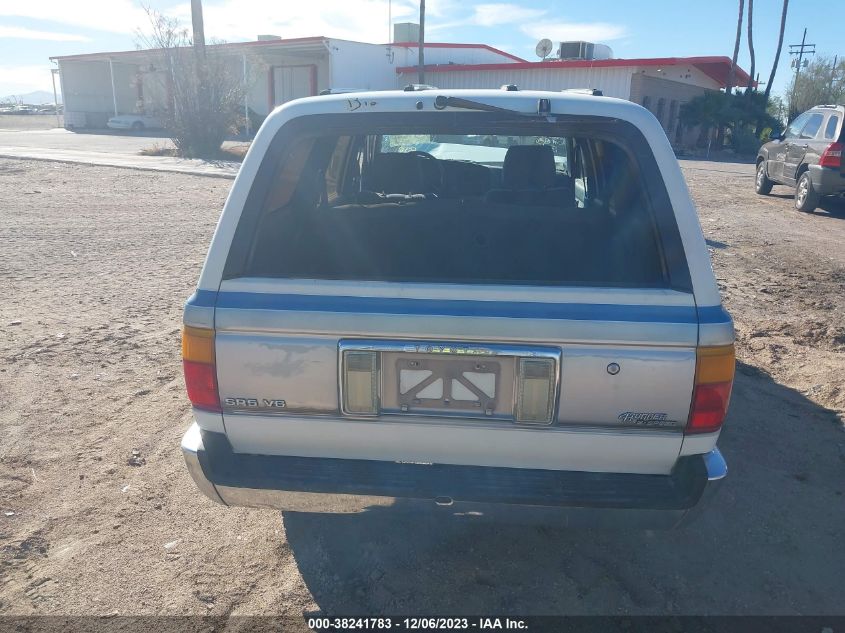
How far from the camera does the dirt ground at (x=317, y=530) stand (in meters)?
2.75

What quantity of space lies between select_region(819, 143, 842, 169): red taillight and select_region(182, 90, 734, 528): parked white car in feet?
37.9

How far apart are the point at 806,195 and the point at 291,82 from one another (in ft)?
85.6

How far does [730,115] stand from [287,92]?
21.9m

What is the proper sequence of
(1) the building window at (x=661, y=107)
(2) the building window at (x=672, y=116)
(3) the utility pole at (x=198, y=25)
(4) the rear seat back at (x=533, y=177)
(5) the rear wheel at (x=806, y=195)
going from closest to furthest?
(4) the rear seat back at (x=533, y=177), (5) the rear wheel at (x=806, y=195), (3) the utility pole at (x=198, y=25), (1) the building window at (x=661, y=107), (2) the building window at (x=672, y=116)

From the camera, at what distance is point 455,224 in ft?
10.3

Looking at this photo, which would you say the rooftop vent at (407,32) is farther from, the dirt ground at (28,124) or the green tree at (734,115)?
the dirt ground at (28,124)

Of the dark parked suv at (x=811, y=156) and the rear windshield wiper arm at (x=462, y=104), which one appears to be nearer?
the rear windshield wiper arm at (x=462, y=104)

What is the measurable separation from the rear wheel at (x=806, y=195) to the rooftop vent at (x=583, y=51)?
51.0ft

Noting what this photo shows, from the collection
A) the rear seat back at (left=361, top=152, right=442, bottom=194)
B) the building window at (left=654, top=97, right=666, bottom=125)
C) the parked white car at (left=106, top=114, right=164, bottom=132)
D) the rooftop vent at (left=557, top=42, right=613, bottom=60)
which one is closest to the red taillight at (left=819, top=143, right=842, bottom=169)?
the rear seat back at (left=361, top=152, right=442, bottom=194)

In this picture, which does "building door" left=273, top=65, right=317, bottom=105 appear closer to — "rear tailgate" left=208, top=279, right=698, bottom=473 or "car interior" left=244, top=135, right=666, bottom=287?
"car interior" left=244, top=135, right=666, bottom=287

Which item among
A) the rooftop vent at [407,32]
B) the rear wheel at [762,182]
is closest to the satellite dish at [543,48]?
the rear wheel at [762,182]

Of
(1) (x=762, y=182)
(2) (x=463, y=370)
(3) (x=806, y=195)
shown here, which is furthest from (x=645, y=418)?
(1) (x=762, y=182)

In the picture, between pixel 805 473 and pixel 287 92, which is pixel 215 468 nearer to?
pixel 805 473

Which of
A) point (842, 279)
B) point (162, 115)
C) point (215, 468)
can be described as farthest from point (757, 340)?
point (162, 115)
